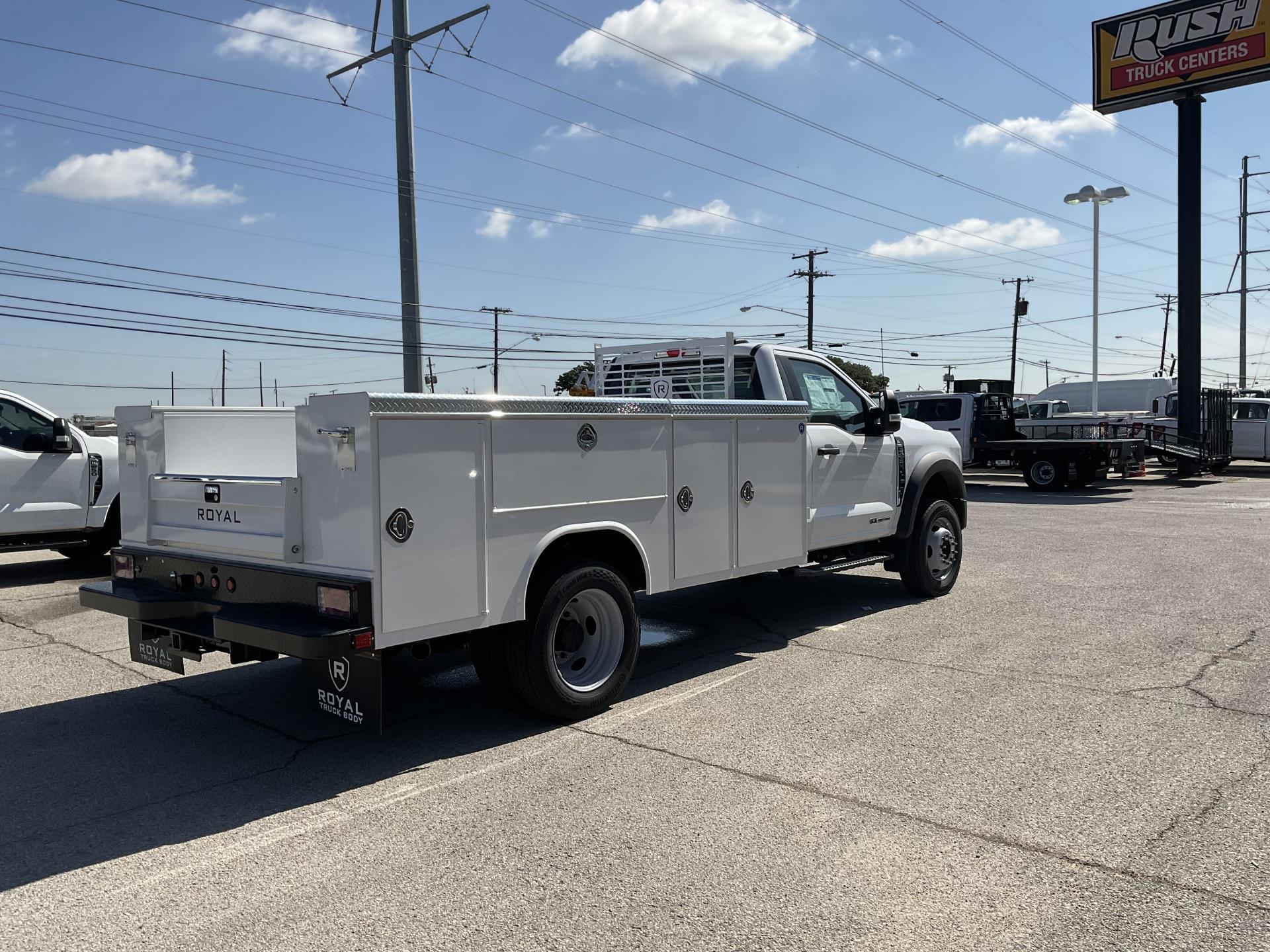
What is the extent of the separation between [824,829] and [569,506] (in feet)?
6.93

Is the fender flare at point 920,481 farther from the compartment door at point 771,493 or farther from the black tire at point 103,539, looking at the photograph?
the black tire at point 103,539

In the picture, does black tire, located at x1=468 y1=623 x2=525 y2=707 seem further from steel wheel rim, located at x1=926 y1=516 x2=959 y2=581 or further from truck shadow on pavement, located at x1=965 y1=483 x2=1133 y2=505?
truck shadow on pavement, located at x1=965 y1=483 x2=1133 y2=505

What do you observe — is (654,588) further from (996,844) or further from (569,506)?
(996,844)

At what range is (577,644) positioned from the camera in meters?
5.71

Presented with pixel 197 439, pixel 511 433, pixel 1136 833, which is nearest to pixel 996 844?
pixel 1136 833

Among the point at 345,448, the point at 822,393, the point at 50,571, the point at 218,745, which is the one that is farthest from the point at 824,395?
the point at 50,571

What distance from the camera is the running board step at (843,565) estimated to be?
296 inches

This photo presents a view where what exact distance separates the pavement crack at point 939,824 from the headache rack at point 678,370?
3047 millimetres

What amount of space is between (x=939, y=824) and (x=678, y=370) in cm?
468

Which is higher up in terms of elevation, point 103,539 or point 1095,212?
point 1095,212

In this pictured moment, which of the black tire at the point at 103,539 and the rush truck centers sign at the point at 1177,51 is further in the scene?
the rush truck centers sign at the point at 1177,51

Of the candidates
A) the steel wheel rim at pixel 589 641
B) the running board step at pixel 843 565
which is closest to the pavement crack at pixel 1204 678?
the running board step at pixel 843 565

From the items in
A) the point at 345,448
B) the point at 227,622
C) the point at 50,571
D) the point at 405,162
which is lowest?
the point at 50,571

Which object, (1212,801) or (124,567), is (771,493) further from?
(124,567)
